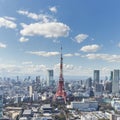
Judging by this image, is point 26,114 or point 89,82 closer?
point 26,114

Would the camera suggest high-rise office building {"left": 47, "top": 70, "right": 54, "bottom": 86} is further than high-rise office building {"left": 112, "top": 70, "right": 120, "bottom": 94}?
Yes

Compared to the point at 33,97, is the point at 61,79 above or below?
above

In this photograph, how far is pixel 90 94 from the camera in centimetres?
1978

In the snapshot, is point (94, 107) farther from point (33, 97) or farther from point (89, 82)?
point (89, 82)

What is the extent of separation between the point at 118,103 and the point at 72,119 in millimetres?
4663

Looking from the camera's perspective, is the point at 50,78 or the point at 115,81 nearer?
the point at 115,81

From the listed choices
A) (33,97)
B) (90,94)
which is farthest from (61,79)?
(90,94)

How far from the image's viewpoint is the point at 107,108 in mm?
13578

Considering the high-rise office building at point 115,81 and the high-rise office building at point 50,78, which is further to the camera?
the high-rise office building at point 50,78

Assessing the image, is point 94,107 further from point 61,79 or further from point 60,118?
point 60,118

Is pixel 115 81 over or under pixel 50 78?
under

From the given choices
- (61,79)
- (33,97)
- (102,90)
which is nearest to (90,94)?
(102,90)

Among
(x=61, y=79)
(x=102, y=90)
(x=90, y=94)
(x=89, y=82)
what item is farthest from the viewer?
(x=89, y=82)

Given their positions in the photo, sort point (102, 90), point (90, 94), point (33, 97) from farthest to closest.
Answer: point (102, 90) < point (90, 94) < point (33, 97)
